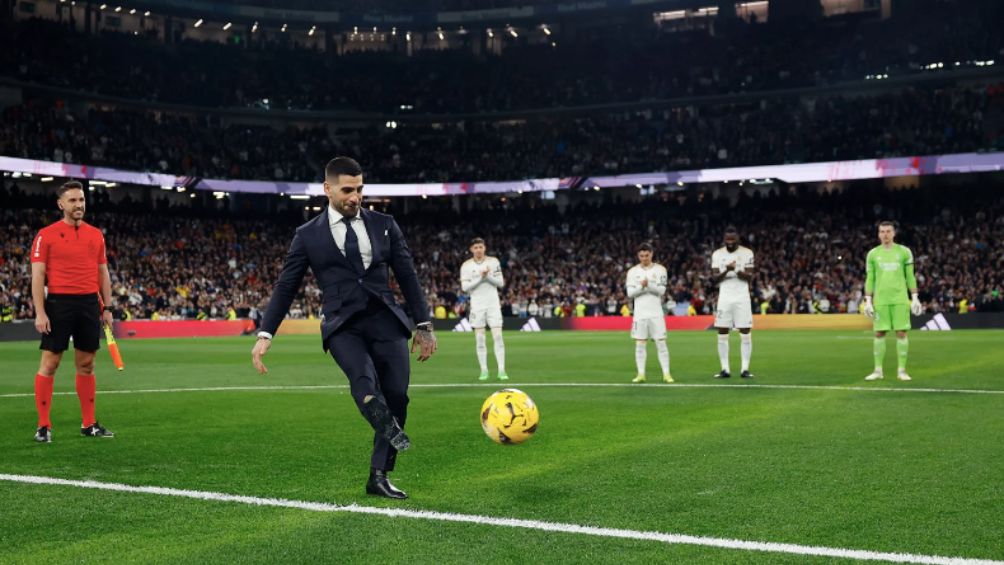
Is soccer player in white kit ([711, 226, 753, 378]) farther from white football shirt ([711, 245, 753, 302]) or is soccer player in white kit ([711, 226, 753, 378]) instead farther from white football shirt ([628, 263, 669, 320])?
white football shirt ([628, 263, 669, 320])

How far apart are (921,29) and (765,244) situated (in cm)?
1719

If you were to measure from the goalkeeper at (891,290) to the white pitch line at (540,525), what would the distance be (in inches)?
443

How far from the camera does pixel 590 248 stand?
188 feet

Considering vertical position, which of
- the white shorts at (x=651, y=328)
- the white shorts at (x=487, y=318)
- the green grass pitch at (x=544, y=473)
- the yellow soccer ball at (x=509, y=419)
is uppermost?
the white shorts at (x=487, y=318)

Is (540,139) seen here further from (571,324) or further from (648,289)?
(648,289)

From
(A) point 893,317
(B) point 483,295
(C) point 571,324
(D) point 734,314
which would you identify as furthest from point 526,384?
(C) point 571,324

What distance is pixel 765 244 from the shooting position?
2069 inches

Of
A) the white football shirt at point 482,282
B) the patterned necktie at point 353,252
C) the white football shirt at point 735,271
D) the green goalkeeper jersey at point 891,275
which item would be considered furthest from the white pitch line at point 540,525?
the white football shirt at point 735,271

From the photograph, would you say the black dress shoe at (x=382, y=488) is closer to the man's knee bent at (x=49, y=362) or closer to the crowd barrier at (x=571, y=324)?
the man's knee bent at (x=49, y=362)

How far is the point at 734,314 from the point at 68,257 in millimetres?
10999

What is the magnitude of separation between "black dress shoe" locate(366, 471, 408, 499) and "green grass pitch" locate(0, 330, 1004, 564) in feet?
0.45

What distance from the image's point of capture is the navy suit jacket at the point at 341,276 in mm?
6543

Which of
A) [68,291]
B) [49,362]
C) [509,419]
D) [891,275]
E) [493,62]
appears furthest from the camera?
[493,62]

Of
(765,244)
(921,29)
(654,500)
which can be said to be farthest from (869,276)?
(921,29)
